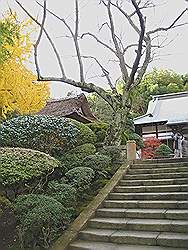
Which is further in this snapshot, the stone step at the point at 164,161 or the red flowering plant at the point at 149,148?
the red flowering plant at the point at 149,148

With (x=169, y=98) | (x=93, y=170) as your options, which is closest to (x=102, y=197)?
(x=93, y=170)

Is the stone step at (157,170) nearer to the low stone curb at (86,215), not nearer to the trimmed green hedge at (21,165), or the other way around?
the low stone curb at (86,215)

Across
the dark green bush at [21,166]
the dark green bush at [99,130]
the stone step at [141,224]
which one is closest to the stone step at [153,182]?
the stone step at [141,224]

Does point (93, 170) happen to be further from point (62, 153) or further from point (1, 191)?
point (1, 191)

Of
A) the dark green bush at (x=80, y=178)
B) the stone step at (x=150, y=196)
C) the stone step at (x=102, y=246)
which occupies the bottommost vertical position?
the stone step at (x=102, y=246)

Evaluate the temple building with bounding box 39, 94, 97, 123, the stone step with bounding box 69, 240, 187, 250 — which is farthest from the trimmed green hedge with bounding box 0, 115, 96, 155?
the temple building with bounding box 39, 94, 97, 123

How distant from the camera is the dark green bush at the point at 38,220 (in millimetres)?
4621

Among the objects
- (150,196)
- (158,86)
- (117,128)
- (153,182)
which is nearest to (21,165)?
(150,196)

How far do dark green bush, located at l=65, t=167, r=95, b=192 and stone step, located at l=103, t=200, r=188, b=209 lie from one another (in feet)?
1.62

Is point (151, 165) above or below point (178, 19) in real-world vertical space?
below

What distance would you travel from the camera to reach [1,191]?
17.3 ft

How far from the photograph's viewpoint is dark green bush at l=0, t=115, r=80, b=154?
720cm

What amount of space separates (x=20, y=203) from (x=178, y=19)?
7706 millimetres

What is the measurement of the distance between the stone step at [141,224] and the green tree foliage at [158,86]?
61.6 ft
